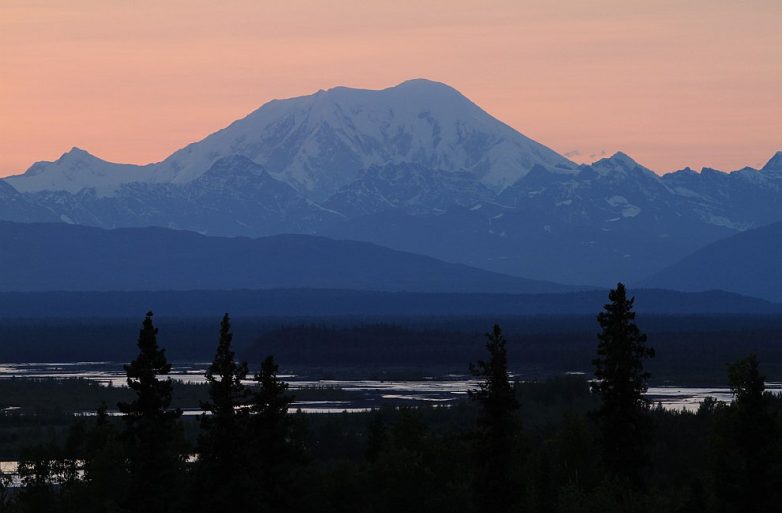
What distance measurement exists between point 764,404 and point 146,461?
18.4m

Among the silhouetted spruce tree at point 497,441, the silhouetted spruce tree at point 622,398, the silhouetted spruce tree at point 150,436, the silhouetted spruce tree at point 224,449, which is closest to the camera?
the silhouetted spruce tree at point 150,436

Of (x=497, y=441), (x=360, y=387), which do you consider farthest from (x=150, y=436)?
(x=360, y=387)

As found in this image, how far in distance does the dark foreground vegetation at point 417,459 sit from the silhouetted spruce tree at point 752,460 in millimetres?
41

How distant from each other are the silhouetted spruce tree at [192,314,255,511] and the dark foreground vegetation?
4cm

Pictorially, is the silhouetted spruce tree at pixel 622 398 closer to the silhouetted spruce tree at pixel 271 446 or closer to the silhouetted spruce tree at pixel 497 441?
the silhouetted spruce tree at pixel 497 441

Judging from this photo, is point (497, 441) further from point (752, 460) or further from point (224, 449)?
point (224, 449)

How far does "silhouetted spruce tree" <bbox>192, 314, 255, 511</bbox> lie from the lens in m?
49.8

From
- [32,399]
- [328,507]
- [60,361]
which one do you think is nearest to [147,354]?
[328,507]

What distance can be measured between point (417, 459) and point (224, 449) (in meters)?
12.0

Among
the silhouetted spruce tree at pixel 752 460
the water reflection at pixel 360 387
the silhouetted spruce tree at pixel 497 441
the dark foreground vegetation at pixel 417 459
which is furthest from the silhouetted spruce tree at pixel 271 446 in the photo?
the water reflection at pixel 360 387

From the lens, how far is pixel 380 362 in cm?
18000

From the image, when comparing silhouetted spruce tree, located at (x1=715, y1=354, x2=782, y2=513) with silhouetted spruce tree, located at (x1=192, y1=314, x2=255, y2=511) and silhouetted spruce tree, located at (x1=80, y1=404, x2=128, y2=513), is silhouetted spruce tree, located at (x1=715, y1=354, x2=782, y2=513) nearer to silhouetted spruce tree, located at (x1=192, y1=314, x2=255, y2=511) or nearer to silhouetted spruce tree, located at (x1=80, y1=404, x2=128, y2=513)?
silhouetted spruce tree, located at (x1=192, y1=314, x2=255, y2=511)

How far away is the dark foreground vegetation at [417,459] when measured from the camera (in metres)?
49.9

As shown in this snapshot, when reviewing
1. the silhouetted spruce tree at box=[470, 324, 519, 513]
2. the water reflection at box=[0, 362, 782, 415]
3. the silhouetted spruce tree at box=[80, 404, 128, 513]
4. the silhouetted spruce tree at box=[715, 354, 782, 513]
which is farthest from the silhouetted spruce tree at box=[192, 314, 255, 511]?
the water reflection at box=[0, 362, 782, 415]
